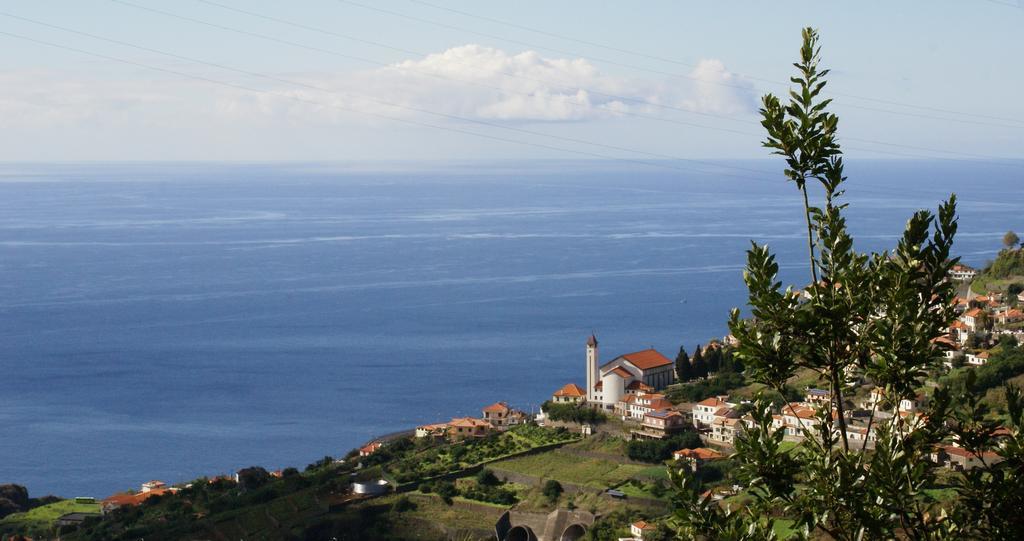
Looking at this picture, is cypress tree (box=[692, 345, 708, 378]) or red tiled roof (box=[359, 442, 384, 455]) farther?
cypress tree (box=[692, 345, 708, 378])

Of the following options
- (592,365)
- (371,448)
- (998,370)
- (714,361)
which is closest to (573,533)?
(592,365)

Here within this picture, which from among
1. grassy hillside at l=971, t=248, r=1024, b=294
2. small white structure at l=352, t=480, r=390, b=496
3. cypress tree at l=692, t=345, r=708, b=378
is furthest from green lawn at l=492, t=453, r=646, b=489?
grassy hillside at l=971, t=248, r=1024, b=294

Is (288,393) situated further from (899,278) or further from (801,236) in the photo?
(801,236)

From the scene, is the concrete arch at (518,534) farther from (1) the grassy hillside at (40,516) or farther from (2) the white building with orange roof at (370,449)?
(1) the grassy hillside at (40,516)

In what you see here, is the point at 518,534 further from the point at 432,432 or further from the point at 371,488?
the point at 432,432

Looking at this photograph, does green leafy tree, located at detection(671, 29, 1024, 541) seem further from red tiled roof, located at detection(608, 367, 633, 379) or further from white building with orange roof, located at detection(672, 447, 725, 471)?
red tiled roof, located at detection(608, 367, 633, 379)

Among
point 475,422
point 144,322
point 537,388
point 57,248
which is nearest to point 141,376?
point 144,322
